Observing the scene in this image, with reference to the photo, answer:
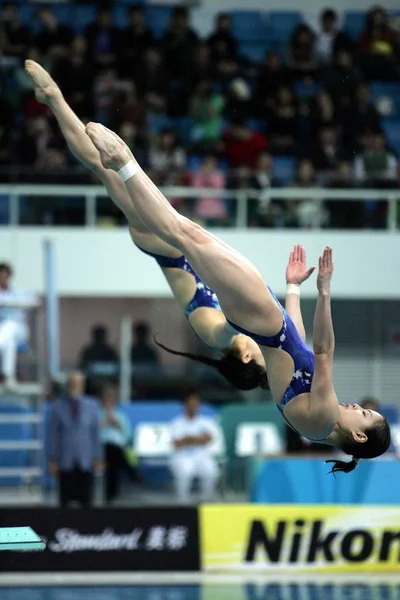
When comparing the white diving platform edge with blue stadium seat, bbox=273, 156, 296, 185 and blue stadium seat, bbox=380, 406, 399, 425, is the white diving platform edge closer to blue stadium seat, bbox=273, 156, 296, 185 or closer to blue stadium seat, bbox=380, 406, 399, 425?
blue stadium seat, bbox=380, 406, 399, 425

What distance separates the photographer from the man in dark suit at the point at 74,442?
10258mm

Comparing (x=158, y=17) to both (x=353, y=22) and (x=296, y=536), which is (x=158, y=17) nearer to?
(x=353, y=22)

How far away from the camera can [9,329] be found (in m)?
10.2

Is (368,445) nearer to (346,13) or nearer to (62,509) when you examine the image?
(62,509)

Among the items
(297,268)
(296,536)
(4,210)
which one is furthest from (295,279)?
(4,210)

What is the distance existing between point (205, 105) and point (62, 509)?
5.85m

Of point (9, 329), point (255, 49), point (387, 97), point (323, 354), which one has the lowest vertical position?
point (9, 329)

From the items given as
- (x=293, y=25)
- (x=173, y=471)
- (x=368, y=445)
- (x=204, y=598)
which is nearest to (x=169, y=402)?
(x=173, y=471)

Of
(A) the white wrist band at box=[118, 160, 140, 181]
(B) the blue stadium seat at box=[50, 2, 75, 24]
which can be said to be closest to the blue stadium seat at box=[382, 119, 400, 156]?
(B) the blue stadium seat at box=[50, 2, 75, 24]

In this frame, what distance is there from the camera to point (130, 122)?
42.3 feet

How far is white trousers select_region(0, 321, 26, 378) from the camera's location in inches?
398

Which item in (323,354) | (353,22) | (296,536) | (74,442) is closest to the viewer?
(323,354)

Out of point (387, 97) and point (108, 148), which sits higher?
point (387, 97)

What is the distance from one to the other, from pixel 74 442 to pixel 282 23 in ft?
24.0
